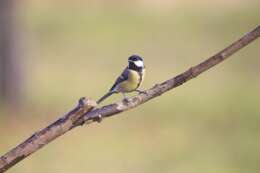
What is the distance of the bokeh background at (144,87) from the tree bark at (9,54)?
0.09 m

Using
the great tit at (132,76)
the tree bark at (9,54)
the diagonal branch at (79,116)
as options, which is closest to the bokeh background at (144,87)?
the tree bark at (9,54)

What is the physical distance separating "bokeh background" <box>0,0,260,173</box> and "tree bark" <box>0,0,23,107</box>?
0.09 m

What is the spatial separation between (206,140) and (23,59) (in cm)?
209

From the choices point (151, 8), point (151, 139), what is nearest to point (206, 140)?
point (151, 139)

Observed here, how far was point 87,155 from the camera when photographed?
6676mm

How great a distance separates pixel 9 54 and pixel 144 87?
3.90 feet

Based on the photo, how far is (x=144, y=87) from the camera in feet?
27.4

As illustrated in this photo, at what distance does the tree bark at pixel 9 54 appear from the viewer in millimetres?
8188

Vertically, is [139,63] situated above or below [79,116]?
above

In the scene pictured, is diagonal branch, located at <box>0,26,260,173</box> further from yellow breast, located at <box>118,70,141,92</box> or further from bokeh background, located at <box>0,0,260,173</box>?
bokeh background, located at <box>0,0,260,173</box>

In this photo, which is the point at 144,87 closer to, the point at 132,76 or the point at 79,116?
the point at 132,76

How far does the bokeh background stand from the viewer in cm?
661

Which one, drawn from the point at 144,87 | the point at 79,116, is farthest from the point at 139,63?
the point at 144,87

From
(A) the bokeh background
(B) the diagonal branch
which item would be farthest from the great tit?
(A) the bokeh background
